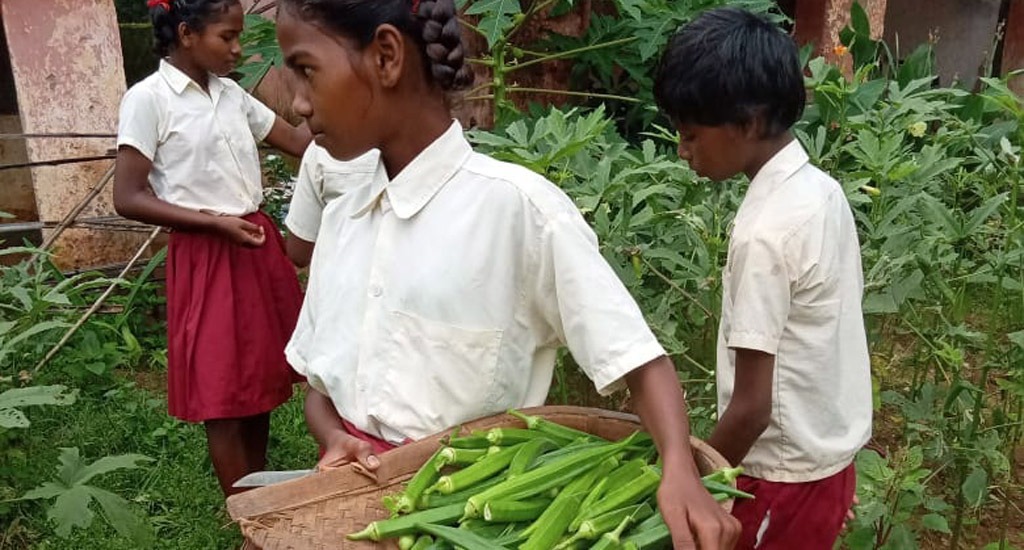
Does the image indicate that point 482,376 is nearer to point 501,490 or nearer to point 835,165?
point 501,490

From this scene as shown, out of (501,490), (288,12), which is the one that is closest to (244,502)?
(501,490)

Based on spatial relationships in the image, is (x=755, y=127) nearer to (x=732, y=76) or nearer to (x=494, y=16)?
(x=732, y=76)

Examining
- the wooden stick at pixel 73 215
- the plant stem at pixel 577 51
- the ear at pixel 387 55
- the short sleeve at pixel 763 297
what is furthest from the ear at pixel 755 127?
the wooden stick at pixel 73 215

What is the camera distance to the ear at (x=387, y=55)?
1551mm

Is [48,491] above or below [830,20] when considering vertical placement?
below

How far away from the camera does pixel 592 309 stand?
152 cm

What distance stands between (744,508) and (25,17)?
442 centimetres

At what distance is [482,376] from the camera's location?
164 centimetres

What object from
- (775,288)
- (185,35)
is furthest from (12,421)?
(775,288)

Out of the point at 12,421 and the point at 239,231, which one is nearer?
the point at 12,421

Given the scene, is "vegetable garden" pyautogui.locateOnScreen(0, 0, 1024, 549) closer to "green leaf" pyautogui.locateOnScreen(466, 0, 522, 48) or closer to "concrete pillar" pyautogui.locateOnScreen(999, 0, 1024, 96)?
"green leaf" pyautogui.locateOnScreen(466, 0, 522, 48)

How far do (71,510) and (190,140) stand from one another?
123 centimetres

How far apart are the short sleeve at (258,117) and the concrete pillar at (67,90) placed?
1.93 m

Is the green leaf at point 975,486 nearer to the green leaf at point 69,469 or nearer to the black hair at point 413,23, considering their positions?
the black hair at point 413,23
